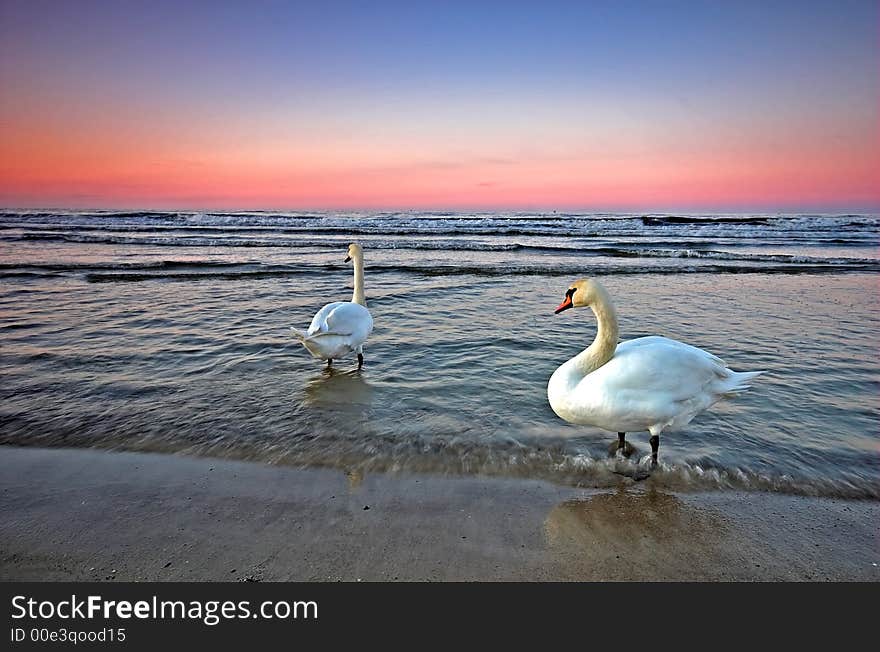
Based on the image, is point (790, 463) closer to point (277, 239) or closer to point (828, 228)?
point (277, 239)

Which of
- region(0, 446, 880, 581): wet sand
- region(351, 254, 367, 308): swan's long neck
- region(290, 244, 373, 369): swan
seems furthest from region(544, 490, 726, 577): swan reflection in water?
region(351, 254, 367, 308): swan's long neck

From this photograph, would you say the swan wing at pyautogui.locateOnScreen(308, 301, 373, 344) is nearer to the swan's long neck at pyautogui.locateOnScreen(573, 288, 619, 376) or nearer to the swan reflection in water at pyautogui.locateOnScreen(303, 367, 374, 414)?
the swan reflection in water at pyautogui.locateOnScreen(303, 367, 374, 414)

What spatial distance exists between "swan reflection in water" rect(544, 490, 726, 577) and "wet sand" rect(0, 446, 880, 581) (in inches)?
0.4

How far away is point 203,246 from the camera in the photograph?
23.1 meters

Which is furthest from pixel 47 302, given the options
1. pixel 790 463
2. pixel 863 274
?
pixel 863 274

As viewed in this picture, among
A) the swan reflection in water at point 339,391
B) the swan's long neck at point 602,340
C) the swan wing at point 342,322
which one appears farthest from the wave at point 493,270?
the swan's long neck at point 602,340

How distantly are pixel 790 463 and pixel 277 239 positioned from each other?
25.7 metres

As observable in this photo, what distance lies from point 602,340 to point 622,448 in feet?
3.34

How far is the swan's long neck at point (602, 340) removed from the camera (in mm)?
4051

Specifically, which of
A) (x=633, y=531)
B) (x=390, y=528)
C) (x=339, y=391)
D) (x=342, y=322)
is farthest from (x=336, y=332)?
(x=633, y=531)

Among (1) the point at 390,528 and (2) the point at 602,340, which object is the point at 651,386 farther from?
(1) the point at 390,528

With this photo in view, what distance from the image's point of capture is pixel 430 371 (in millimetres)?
6477

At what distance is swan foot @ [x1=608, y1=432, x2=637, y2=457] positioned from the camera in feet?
14.2
